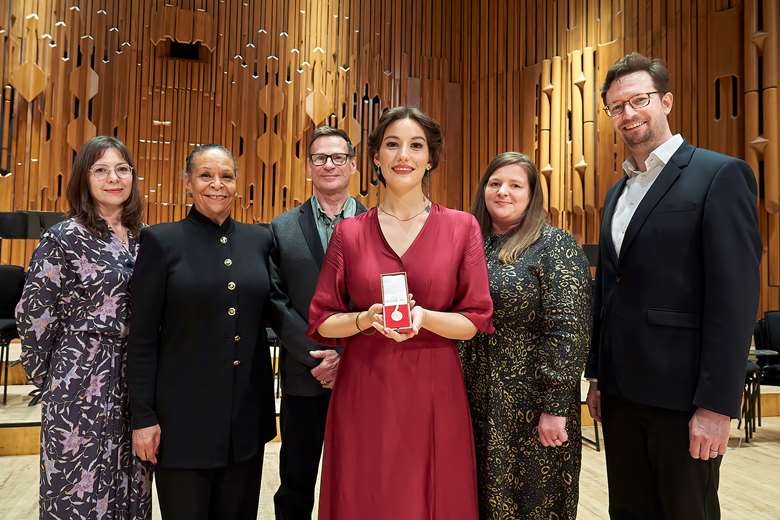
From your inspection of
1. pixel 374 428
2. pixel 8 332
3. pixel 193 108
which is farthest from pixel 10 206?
pixel 374 428

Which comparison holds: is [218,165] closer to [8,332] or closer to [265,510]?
[265,510]

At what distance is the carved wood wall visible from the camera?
20.3ft

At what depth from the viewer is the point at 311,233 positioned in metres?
2.18

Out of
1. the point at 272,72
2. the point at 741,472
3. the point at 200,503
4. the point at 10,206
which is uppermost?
the point at 272,72

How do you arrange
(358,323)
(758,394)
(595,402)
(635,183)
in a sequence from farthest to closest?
(758,394) < (595,402) < (635,183) < (358,323)

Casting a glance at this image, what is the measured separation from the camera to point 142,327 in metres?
1.74

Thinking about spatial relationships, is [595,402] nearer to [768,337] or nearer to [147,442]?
[147,442]

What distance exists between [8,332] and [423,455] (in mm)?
4037

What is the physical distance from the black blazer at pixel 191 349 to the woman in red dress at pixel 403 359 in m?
0.35

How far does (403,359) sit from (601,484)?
2.57 metres

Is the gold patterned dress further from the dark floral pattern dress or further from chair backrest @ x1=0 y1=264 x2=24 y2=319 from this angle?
chair backrest @ x1=0 y1=264 x2=24 y2=319

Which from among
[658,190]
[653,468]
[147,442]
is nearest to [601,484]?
[653,468]

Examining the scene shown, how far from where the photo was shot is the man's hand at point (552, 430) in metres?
1.73

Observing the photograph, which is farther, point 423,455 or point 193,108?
point 193,108
